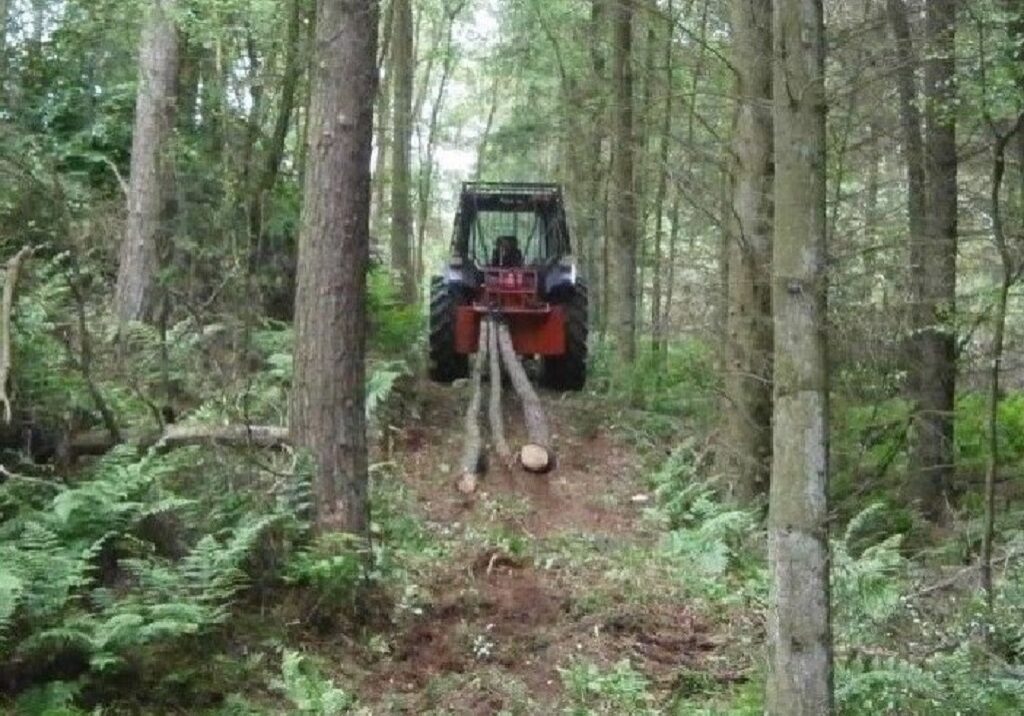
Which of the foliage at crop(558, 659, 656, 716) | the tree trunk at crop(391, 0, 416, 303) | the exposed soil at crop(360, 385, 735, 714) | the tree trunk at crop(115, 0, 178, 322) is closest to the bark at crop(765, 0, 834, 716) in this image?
the foliage at crop(558, 659, 656, 716)

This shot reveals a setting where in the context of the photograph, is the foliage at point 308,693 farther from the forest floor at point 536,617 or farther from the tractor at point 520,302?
the tractor at point 520,302

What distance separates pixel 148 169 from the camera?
11539mm

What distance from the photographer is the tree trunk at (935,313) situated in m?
10.3

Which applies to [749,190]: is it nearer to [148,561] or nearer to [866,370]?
[866,370]

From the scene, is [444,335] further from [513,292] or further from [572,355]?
[572,355]

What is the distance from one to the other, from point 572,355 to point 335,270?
7357mm

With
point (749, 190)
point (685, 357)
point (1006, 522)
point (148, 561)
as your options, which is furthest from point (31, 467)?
point (685, 357)

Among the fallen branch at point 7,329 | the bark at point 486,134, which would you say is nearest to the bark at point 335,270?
the fallen branch at point 7,329

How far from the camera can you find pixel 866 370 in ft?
37.1

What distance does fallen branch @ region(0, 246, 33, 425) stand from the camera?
593cm

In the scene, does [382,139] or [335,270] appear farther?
[382,139]

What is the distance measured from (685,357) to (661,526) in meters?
8.74

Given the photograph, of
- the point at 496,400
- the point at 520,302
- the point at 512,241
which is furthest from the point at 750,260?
the point at 512,241

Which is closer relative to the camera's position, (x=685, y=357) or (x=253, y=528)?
(x=253, y=528)
